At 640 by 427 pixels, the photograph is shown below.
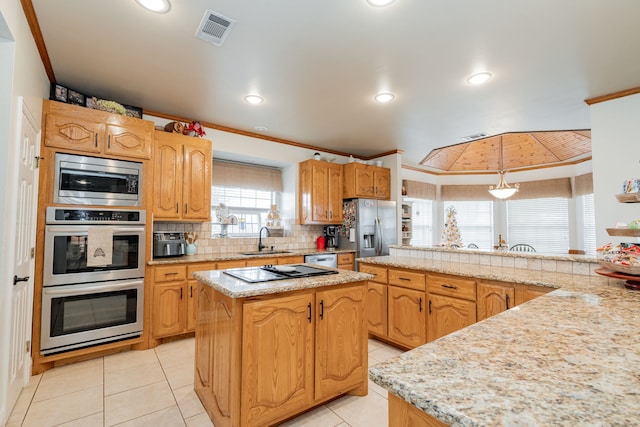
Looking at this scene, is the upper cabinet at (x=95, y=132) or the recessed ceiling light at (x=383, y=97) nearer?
the upper cabinet at (x=95, y=132)

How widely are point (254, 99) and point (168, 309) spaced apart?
237cm

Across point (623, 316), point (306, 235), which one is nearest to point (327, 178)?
point (306, 235)

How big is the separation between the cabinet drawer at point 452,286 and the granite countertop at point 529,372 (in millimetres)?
1177

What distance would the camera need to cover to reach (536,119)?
12.0 ft

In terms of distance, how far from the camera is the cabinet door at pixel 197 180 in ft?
11.3

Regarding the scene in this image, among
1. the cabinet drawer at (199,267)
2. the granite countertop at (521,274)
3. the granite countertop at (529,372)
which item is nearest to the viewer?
the granite countertop at (529,372)

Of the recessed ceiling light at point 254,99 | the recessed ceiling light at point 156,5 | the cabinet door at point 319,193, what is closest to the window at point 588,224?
the cabinet door at point 319,193

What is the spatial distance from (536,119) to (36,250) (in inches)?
210

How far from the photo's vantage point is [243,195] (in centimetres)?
457

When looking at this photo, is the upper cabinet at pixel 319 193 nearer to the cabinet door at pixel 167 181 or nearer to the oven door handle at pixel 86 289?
the cabinet door at pixel 167 181

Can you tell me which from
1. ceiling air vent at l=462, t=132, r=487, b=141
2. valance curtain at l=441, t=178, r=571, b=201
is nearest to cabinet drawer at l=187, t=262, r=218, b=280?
ceiling air vent at l=462, t=132, r=487, b=141

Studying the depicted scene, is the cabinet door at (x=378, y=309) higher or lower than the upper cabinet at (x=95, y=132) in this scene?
lower

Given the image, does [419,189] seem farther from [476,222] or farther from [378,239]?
[378,239]

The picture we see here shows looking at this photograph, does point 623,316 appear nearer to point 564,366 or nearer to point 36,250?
point 564,366
